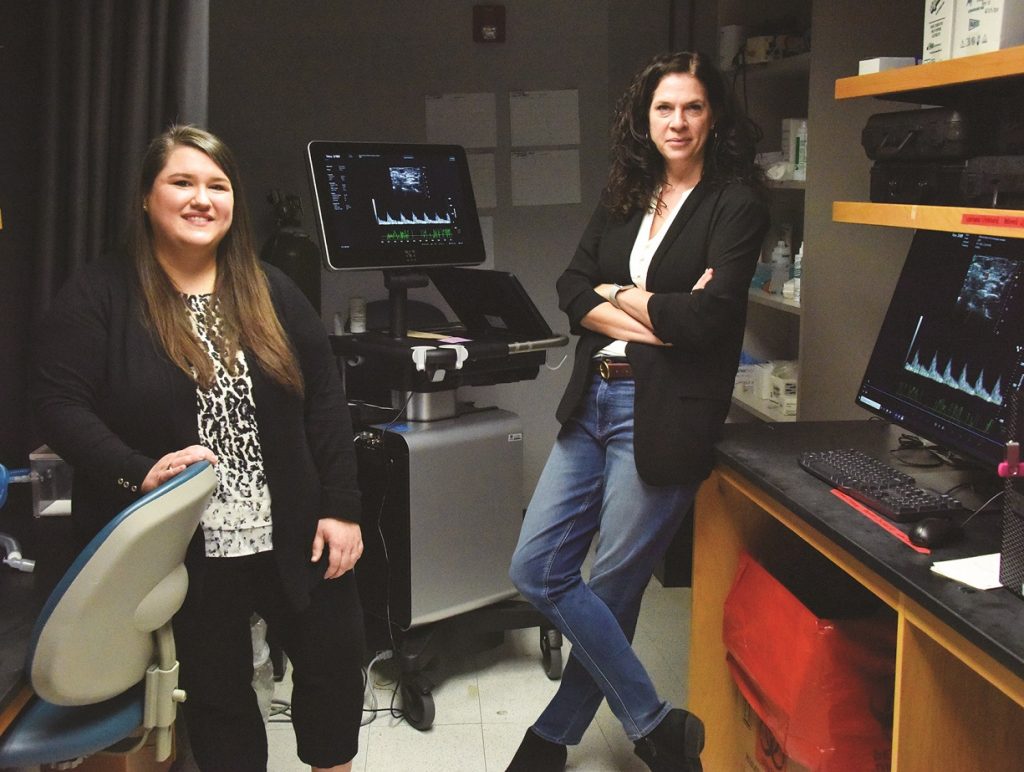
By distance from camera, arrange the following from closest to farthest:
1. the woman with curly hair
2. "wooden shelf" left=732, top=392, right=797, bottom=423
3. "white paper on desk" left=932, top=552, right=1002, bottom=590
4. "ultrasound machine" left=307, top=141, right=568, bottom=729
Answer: "white paper on desk" left=932, top=552, right=1002, bottom=590
the woman with curly hair
"ultrasound machine" left=307, top=141, right=568, bottom=729
"wooden shelf" left=732, top=392, right=797, bottom=423

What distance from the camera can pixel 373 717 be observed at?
A: 8.99ft

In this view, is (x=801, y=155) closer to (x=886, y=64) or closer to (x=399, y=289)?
(x=886, y=64)

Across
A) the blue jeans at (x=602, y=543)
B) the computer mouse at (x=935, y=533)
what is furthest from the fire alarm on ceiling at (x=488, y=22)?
the computer mouse at (x=935, y=533)

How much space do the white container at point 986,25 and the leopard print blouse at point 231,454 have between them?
129cm

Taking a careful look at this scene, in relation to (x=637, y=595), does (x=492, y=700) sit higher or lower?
lower

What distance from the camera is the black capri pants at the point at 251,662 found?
6.15ft

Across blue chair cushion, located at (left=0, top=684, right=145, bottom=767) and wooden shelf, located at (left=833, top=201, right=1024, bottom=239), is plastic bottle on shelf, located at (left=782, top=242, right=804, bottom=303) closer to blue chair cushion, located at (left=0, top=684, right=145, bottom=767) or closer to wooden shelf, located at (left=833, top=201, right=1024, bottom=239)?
wooden shelf, located at (left=833, top=201, right=1024, bottom=239)

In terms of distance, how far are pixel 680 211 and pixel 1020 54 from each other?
719 millimetres

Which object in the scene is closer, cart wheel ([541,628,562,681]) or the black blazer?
the black blazer

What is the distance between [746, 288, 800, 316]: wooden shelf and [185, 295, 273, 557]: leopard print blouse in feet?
5.16

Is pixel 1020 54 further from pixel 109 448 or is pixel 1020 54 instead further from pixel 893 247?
pixel 109 448

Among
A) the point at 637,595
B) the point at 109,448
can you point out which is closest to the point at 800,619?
the point at 637,595

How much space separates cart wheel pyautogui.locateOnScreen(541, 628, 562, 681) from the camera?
2.93 meters

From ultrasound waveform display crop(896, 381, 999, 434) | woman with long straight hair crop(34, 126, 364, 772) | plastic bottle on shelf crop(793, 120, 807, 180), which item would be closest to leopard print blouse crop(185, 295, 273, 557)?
woman with long straight hair crop(34, 126, 364, 772)
